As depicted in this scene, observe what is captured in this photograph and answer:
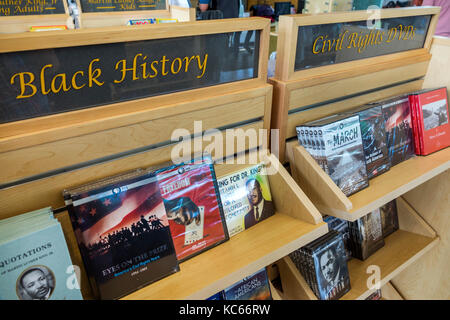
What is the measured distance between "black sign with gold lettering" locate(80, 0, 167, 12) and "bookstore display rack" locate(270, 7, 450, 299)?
255cm

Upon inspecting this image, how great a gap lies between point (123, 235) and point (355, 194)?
927mm

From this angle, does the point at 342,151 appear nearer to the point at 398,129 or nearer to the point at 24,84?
the point at 398,129

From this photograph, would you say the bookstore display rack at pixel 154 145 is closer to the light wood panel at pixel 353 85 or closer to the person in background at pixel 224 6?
the light wood panel at pixel 353 85

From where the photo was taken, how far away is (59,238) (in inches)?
33.3

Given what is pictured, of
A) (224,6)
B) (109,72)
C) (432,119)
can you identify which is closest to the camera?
(109,72)

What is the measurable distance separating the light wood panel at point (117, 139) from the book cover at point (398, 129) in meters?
0.68

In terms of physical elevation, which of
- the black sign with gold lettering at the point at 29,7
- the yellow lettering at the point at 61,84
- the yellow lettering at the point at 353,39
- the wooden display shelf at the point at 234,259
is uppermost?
the black sign with gold lettering at the point at 29,7

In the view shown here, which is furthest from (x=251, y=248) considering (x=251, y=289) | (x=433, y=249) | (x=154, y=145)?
(x=433, y=249)

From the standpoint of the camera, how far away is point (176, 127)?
108cm

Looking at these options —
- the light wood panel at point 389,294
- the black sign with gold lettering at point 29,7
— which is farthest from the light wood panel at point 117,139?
the black sign with gold lettering at point 29,7

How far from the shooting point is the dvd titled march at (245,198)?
3.92 ft

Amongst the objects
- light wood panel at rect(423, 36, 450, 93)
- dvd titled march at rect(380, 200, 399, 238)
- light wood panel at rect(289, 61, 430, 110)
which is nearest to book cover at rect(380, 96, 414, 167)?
light wood panel at rect(289, 61, 430, 110)
